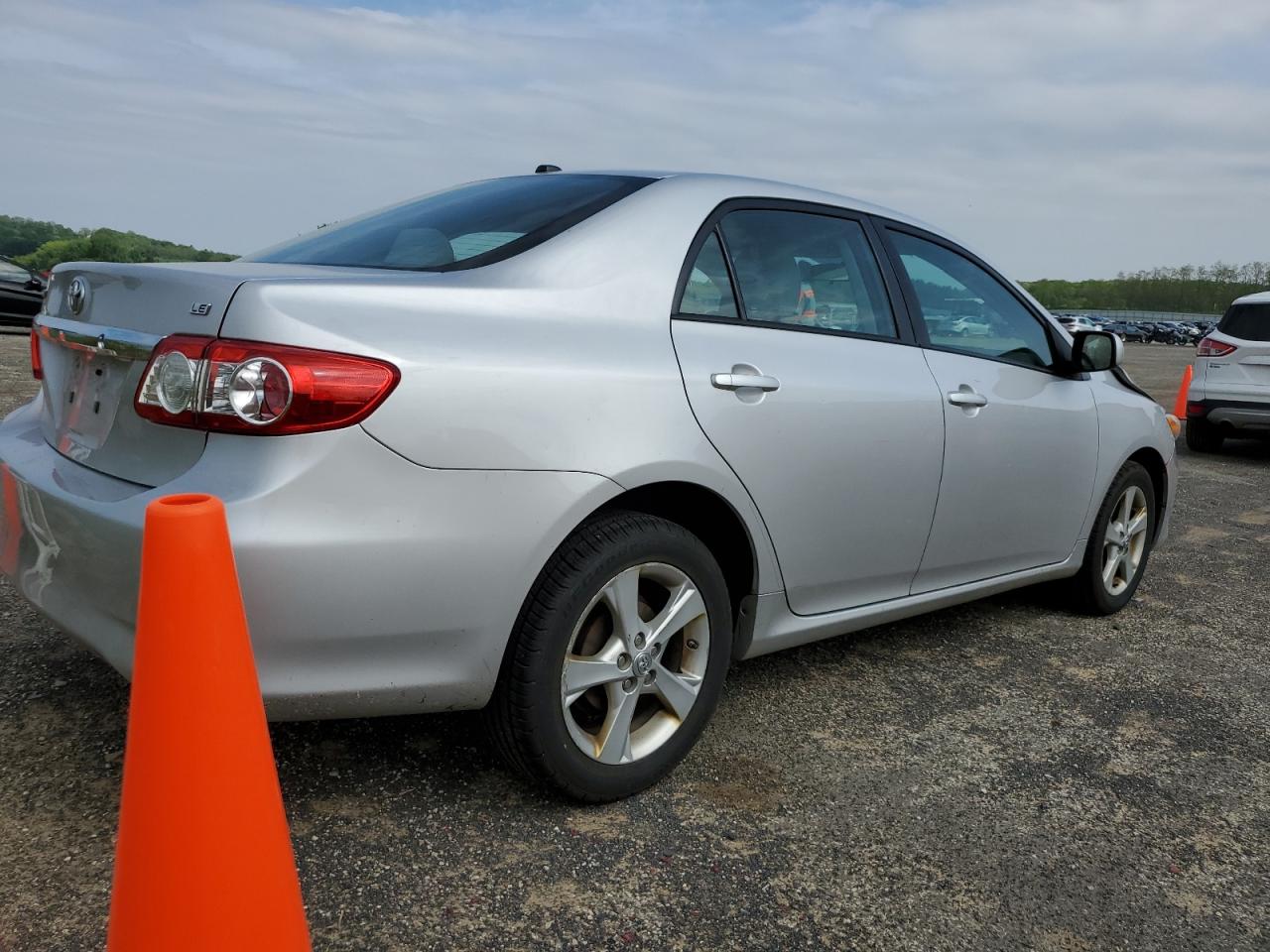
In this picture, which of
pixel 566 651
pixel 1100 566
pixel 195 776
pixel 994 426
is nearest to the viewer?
pixel 195 776

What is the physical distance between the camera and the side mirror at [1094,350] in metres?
3.87

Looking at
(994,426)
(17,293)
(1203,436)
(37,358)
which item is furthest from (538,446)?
(17,293)

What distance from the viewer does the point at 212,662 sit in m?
1.58

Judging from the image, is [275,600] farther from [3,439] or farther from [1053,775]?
[1053,775]

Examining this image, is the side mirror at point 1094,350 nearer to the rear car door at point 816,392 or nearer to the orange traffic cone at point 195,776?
the rear car door at point 816,392

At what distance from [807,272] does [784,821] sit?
4.79 feet

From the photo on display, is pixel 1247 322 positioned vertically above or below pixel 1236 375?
above

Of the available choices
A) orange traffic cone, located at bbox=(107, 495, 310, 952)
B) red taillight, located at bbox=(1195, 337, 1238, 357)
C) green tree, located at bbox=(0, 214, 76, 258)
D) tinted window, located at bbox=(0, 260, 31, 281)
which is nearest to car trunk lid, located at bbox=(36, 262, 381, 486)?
orange traffic cone, located at bbox=(107, 495, 310, 952)

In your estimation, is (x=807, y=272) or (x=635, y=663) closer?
(x=635, y=663)

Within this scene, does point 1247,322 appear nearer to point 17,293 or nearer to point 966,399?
point 966,399

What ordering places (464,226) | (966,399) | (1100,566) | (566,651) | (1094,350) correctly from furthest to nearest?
(1100,566) < (1094,350) < (966,399) < (464,226) < (566,651)

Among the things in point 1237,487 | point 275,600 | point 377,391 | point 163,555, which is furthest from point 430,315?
point 1237,487

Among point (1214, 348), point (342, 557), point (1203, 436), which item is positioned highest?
point (1214, 348)

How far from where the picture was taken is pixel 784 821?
2490 millimetres
